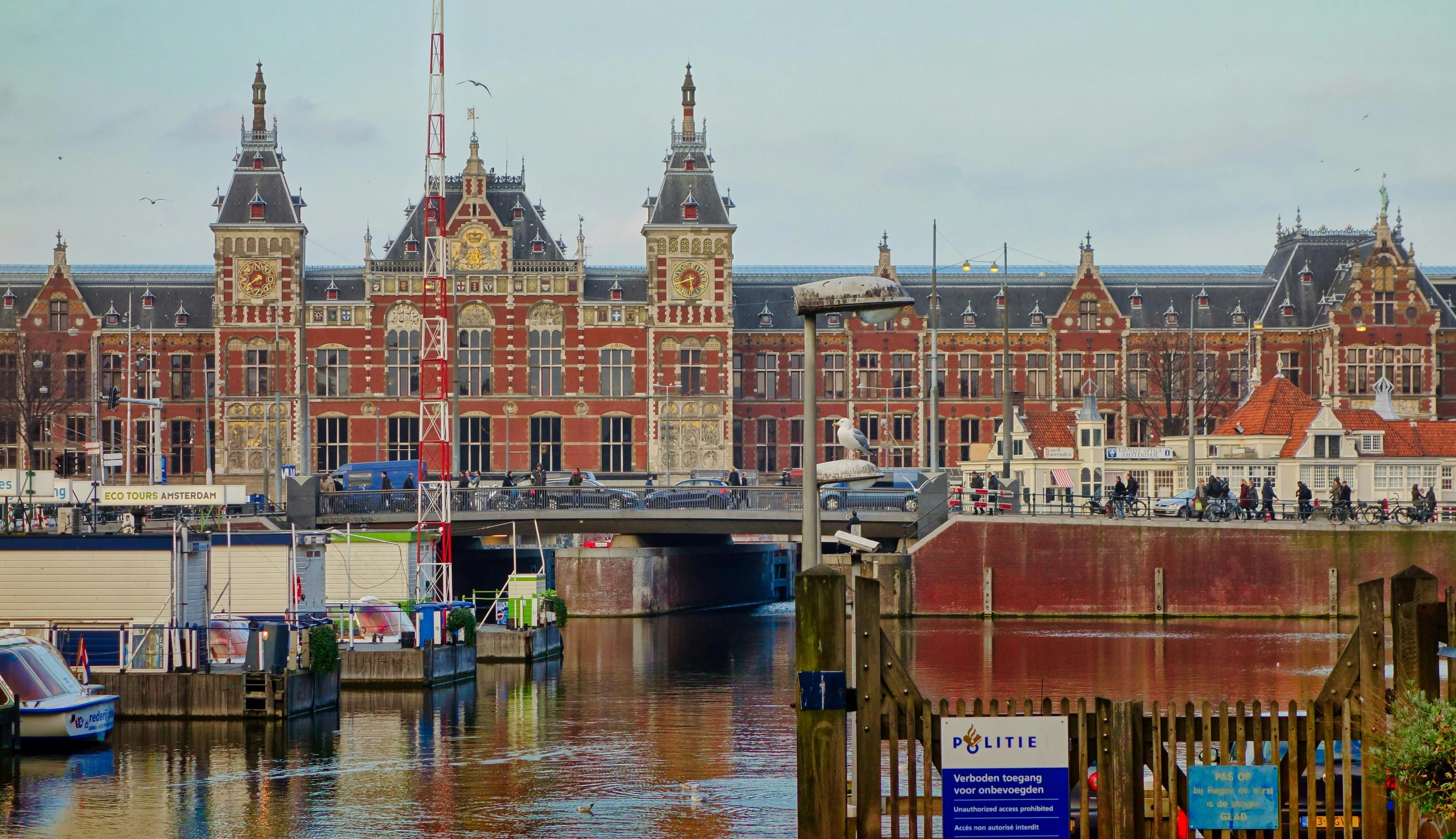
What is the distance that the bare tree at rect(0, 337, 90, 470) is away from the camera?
8319cm

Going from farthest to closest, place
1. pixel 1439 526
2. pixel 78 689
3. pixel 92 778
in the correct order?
pixel 1439 526, pixel 78 689, pixel 92 778

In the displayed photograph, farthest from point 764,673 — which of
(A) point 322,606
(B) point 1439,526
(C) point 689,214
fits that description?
(C) point 689,214

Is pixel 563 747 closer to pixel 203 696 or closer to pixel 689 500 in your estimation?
pixel 203 696

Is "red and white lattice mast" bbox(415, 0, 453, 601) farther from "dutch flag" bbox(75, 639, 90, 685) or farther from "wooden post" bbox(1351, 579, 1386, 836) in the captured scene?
"wooden post" bbox(1351, 579, 1386, 836)

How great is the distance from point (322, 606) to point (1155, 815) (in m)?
26.3

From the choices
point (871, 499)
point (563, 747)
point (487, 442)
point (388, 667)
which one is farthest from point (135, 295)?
point (563, 747)

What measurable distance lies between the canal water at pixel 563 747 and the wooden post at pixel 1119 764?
6479 mm

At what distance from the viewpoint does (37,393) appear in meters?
82.4

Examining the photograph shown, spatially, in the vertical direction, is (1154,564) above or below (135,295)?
below

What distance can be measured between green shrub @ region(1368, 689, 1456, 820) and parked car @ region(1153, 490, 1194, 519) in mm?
40549

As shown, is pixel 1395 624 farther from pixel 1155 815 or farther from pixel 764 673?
pixel 764 673

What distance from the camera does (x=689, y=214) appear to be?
3319 inches

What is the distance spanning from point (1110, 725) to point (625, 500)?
135 ft

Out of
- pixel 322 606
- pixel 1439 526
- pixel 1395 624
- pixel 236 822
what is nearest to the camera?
pixel 1395 624
